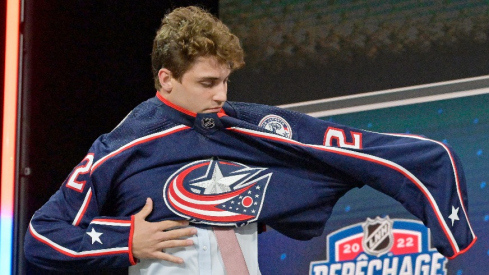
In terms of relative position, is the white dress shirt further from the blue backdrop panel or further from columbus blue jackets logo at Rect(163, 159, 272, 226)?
the blue backdrop panel

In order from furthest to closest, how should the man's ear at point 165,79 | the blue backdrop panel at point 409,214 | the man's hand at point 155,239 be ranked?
the blue backdrop panel at point 409,214
the man's ear at point 165,79
the man's hand at point 155,239

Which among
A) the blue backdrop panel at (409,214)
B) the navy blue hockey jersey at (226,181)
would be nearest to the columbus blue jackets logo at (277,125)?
the navy blue hockey jersey at (226,181)

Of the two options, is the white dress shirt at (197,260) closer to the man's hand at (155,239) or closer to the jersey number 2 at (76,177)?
the man's hand at (155,239)

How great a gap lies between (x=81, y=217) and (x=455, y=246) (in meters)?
0.75

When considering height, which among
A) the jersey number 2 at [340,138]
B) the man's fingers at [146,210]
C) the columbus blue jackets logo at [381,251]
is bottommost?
the columbus blue jackets logo at [381,251]

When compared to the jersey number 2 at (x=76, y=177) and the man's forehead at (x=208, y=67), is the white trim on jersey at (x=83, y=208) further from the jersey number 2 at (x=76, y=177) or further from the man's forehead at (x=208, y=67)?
the man's forehead at (x=208, y=67)

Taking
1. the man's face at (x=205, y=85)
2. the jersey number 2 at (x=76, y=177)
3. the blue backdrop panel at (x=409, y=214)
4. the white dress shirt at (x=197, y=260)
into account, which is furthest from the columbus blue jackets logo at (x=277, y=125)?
the blue backdrop panel at (x=409, y=214)

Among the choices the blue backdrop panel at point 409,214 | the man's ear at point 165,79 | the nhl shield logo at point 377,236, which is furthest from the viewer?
the nhl shield logo at point 377,236

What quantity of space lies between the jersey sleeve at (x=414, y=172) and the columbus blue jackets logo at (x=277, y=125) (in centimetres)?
4

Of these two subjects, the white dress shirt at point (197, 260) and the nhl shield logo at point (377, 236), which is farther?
the nhl shield logo at point (377, 236)

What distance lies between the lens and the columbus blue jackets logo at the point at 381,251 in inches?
79.7

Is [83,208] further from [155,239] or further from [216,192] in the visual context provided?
[216,192]

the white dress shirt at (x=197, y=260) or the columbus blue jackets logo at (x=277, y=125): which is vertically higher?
the columbus blue jackets logo at (x=277, y=125)

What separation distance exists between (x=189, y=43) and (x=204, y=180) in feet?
0.93
